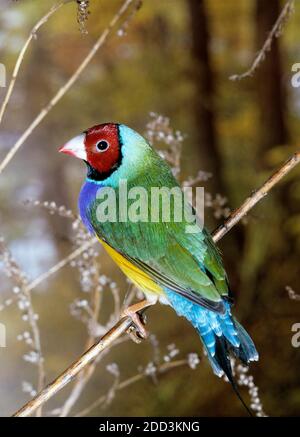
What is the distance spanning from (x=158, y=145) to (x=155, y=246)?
987 mm

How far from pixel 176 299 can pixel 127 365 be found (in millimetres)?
970

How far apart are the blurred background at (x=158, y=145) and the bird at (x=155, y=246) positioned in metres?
0.85

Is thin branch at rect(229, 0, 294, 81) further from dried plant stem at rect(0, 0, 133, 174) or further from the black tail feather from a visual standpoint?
the black tail feather

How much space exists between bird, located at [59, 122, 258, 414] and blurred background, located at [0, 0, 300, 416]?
85cm

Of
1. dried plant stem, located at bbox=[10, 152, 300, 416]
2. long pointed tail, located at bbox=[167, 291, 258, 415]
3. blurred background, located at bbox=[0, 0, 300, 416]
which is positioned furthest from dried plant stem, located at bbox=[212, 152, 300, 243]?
blurred background, located at bbox=[0, 0, 300, 416]

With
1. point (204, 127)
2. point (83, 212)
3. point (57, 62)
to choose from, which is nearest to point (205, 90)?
point (204, 127)

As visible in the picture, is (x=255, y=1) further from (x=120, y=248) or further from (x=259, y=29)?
(x=120, y=248)

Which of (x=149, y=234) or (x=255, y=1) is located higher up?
(x=255, y=1)

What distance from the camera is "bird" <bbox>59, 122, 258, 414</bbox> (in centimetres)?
73

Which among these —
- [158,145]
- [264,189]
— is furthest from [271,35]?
[158,145]

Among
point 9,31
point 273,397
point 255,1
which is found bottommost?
point 273,397

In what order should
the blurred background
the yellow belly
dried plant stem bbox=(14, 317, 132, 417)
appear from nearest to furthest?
dried plant stem bbox=(14, 317, 132, 417) < the yellow belly < the blurred background

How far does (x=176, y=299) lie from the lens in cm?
80

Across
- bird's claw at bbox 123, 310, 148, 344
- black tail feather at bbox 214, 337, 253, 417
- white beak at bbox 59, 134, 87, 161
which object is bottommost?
black tail feather at bbox 214, 337, 253, 417
